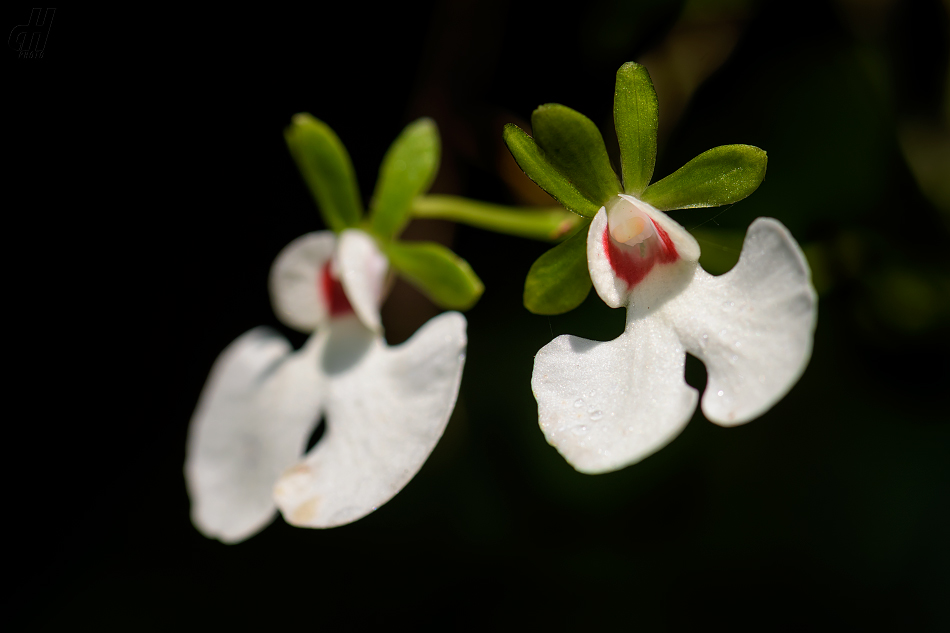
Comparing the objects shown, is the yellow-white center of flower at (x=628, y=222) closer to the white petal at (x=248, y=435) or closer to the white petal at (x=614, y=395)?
the white petal at (x=614, y=395)

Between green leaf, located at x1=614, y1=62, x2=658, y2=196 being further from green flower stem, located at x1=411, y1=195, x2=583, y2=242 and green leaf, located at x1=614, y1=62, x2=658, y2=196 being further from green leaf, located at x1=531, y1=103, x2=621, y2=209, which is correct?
green flower stem, located at x1=411, y1=195, x2=583, y2=242

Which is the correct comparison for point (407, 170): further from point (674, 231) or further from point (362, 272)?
point (674, 231)

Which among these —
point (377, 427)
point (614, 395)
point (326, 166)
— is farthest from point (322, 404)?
point (614, 395)

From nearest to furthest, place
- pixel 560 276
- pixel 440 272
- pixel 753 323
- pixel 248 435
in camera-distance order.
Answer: pixel 753 323 < pixel 560 276 < pixel 440 272 < pixel 248 435

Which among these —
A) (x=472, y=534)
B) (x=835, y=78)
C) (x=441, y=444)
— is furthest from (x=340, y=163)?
(x=835, y=78)

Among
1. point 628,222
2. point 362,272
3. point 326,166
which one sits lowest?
point 362,272

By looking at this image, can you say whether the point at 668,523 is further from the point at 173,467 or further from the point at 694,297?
the point at 173,467

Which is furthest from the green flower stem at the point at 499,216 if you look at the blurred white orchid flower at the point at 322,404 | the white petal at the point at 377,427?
the white petal at the point at 377,427

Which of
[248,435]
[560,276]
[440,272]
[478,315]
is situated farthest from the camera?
[478,315]
